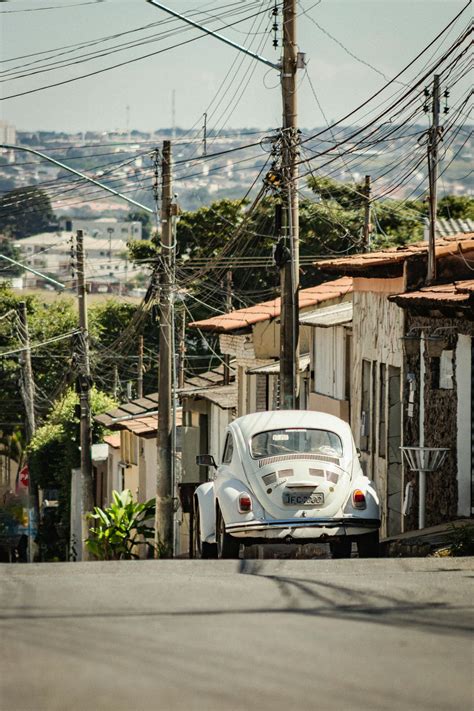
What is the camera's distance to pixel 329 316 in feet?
91.9

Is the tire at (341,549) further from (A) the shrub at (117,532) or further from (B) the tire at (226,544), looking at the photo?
(A) the shrub at (117,532)

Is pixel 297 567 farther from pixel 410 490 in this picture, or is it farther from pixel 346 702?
pixel 410 490

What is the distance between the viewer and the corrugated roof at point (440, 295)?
→ 17594 mm

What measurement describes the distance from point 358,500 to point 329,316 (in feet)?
38.0

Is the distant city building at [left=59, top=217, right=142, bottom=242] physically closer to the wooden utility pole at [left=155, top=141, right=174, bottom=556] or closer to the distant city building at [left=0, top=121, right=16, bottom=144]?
the distant city building at [left=0, top=121, right=16, bottom=144]

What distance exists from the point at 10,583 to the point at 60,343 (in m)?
58.1

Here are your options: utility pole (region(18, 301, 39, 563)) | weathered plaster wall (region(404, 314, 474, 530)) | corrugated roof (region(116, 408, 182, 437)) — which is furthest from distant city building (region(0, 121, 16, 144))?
weathered plaster wall (region(404, 314, 474, 530))

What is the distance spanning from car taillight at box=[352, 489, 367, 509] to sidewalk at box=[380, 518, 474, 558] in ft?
3.57

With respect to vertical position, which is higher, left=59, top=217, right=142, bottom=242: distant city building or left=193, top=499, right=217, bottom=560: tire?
left=59, top=217, right=142, bottom=242: distant city building

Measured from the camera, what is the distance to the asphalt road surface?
7.30 m

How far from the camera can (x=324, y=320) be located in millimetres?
27078

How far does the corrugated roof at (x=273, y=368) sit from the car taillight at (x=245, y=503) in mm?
12592

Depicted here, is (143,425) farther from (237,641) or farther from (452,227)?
(237,641)

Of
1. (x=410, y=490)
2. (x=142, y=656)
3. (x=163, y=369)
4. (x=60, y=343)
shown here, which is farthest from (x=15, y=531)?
(x=142, y=656)
